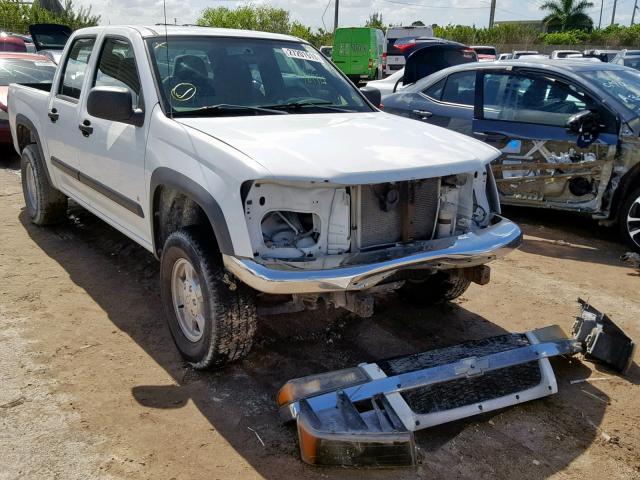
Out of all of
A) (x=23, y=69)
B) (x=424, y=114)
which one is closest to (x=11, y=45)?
(x=23, y=69)

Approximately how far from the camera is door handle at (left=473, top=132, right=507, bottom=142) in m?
6.65

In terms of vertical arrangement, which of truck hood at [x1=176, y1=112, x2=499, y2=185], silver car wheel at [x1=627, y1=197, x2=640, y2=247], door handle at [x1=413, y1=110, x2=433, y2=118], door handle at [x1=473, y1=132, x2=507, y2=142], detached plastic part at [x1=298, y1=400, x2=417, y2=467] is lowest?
detached plastic part at [x1=298, y1=400, x2=417, y2=467]

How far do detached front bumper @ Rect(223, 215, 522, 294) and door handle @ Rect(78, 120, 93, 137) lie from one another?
2084 mm

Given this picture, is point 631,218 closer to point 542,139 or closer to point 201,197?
point 542,139

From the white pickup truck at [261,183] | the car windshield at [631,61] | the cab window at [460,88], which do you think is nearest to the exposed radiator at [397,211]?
the white pickup truck at [261,183]

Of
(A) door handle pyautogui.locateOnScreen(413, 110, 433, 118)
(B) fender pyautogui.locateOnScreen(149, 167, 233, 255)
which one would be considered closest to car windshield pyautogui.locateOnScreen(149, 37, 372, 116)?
(B) fender pyautogui.locateOnScreen(149, 167, 233, 255)

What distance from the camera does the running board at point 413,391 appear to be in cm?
281

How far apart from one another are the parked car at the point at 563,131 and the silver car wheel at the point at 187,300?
159 inches

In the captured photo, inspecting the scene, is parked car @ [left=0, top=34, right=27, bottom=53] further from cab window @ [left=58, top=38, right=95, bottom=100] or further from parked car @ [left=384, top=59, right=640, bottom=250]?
parked car @ [left=384, top=59, right=640, bottom=250]

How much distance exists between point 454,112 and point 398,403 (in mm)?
4902

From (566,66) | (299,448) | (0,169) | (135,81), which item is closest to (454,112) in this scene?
(566,66)

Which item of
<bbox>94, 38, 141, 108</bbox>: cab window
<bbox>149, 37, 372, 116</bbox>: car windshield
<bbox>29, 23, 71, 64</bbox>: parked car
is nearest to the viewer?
<bbox>149, 37, 372, 116</bbox>: car windshield

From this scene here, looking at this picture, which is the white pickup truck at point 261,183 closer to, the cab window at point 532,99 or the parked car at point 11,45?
the cab window at point 532,99

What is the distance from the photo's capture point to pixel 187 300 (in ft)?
12.3
